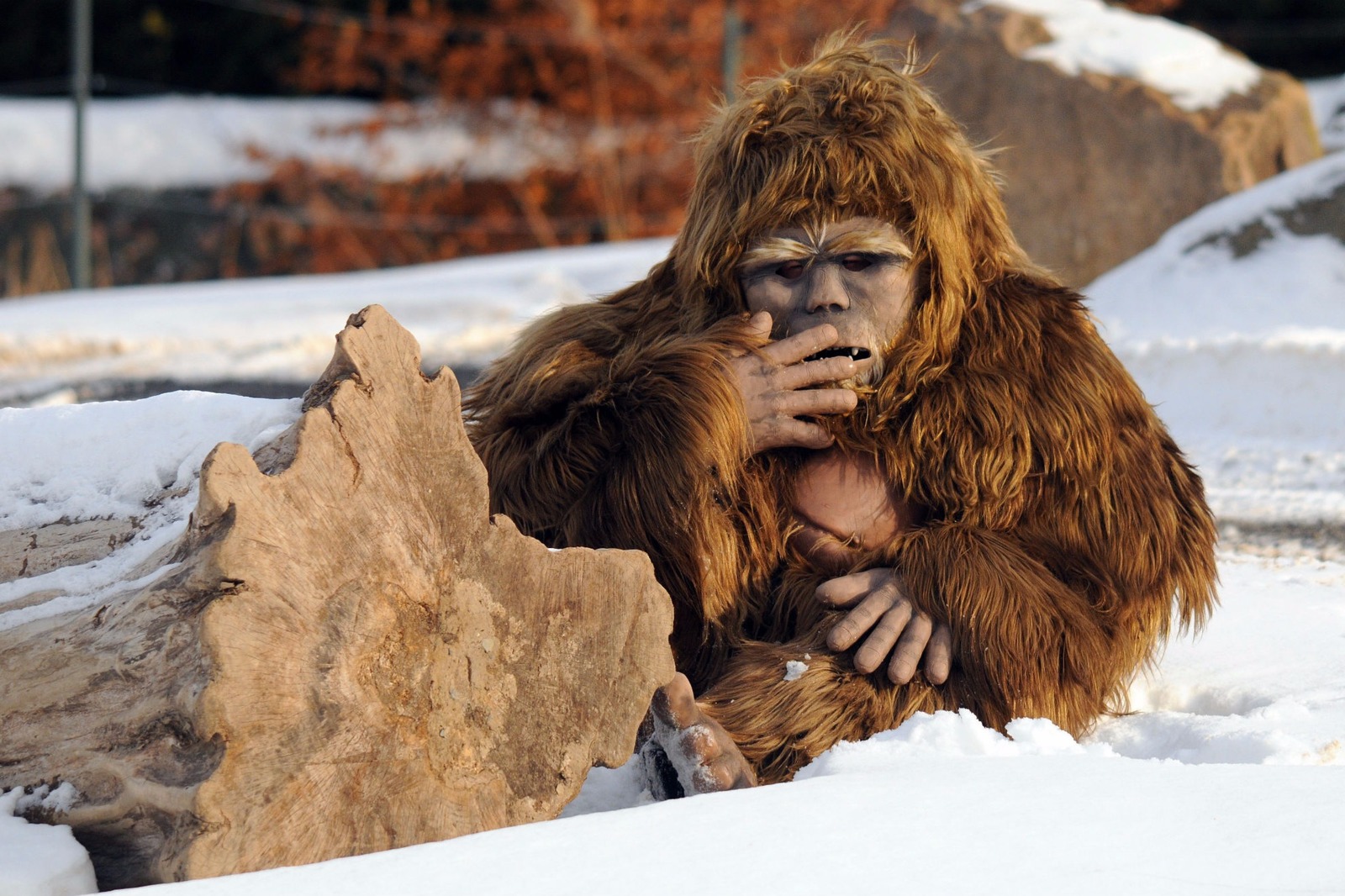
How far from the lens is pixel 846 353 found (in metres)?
2.53

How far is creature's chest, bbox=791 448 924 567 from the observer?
2.54m

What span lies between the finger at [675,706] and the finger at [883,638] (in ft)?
1.03

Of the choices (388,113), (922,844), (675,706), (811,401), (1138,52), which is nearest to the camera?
(922,844)

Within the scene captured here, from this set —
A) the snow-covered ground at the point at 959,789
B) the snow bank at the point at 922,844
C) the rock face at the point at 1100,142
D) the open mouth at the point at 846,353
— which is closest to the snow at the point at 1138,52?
the rock face at the point at 1100,142

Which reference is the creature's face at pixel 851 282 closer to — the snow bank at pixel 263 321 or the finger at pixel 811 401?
the finger at pixel 811 401

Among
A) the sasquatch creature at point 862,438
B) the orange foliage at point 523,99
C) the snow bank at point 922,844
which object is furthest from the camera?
the orange foliage at point 523,99

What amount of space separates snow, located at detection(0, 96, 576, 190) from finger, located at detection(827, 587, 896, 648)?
11.0m

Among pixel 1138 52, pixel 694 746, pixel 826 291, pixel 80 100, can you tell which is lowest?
pixel 80 100

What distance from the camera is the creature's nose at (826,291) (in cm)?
249

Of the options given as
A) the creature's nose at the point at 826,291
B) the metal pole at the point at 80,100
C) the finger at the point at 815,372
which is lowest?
the metal pole at the point at 80,100

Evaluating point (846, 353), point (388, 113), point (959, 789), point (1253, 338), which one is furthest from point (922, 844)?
point (388, 113)

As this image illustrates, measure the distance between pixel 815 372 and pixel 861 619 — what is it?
404 millimetres

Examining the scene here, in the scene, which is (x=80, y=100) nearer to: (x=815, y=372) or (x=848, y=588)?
(x=815, y=372)

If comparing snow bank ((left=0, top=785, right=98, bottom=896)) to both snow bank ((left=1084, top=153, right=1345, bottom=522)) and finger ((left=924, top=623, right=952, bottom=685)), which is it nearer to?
finger ((left=924, top=623, right=952, bottom=685))
